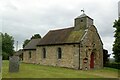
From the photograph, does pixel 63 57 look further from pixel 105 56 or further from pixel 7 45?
pixel 7 45

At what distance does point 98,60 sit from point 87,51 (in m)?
Answer: 4.69

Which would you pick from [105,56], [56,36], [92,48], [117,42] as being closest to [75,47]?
[92,48]

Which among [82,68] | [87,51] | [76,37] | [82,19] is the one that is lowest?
[82,68]

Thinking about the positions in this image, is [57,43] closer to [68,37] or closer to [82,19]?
[68,37]

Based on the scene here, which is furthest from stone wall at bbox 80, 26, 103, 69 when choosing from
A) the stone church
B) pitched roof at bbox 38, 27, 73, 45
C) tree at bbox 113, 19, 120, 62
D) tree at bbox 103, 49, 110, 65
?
pitched roof at bbox 38, 27, 73, 45

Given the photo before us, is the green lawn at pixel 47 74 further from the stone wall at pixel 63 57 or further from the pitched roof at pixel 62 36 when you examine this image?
the pitched roof at pixel 62 36

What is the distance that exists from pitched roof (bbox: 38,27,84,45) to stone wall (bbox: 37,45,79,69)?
1.02m

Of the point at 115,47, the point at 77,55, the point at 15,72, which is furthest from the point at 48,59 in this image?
the point at 15,72

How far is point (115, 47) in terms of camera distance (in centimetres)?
3612

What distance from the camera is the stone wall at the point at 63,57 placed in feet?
116

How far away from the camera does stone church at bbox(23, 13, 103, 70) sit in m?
35.3

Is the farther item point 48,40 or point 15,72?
point 48,40

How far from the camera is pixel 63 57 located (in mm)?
37500

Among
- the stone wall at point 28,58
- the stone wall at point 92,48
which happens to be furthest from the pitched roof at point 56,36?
the stone wall at point 28,58
